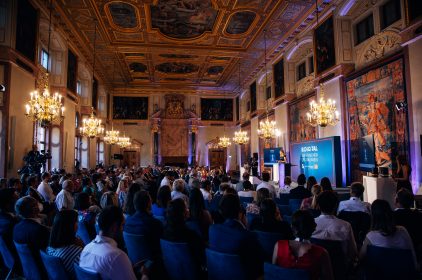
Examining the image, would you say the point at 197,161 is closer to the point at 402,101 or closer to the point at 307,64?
the point at 307,64

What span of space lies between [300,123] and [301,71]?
9.09ft

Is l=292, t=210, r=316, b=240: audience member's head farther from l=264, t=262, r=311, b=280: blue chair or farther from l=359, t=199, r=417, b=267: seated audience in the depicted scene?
l=359, t=199, r=417, b=267: seated audience

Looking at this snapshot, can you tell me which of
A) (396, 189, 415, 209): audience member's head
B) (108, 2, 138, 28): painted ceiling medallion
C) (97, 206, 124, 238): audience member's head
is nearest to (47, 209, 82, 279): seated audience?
(97, 206, 124, 238): audience member's head

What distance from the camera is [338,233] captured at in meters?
3.12

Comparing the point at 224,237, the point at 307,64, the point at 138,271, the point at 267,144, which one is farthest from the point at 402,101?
the point at 267,144

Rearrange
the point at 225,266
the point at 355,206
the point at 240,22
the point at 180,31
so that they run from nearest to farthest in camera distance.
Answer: the point at 225,266 → the point at 355,206 → the point at 240,22 → the point at 180,31

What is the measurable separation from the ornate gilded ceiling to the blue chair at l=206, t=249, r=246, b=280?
11067mm

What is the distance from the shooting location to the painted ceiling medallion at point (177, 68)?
1950 centimetres

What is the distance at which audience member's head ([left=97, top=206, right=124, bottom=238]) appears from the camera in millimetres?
2340

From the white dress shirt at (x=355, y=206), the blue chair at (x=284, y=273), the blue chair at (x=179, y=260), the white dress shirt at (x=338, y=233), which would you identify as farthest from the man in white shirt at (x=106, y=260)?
the white dress shirt at (x=355, y=206)

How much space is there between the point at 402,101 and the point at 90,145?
53.2 feet

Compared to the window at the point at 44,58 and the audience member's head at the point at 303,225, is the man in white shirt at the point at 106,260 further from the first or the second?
the window at the point at 44,58

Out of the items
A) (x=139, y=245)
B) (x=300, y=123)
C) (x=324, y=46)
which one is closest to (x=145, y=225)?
(x=139, y=245)

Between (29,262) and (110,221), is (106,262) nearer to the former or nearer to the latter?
(110,221)
